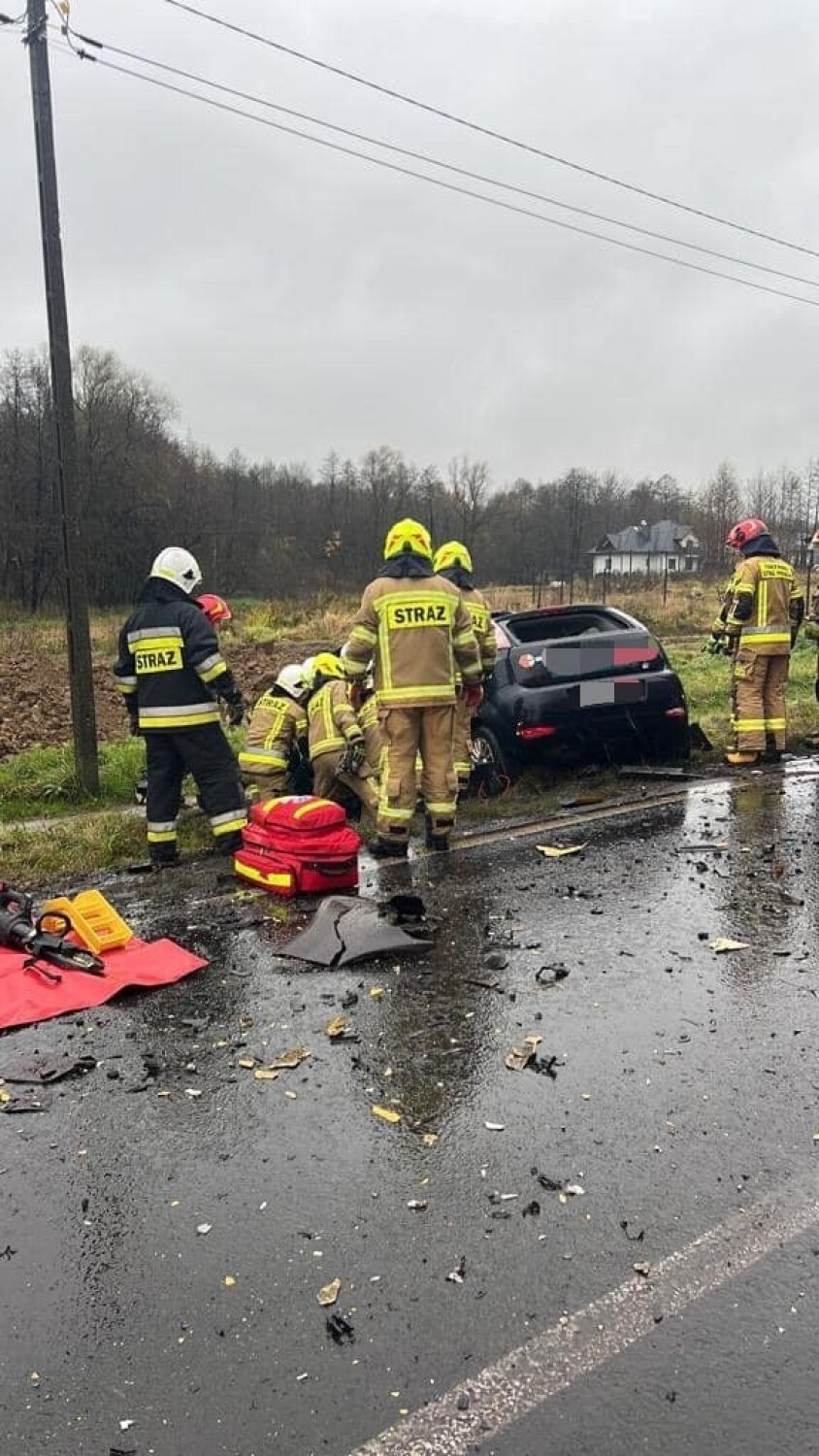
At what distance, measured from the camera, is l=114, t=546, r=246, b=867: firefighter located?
638 cm

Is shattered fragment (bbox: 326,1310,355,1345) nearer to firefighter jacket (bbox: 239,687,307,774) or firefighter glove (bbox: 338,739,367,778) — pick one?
firefighter glove (bbox: 338,739,367,778)

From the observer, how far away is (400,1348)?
2.23 metres

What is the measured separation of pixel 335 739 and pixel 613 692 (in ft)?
7.72

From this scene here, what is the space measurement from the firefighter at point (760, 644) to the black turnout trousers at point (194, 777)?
15.2 ft

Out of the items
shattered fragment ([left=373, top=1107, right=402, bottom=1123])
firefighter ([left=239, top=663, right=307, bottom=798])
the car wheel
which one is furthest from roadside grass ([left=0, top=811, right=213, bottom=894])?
shattered fragment ([left=373, top=1107, right=402, bottom=1123])

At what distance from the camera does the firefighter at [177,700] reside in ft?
20.9

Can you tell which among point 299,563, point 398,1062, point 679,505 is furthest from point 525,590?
point 398,1062

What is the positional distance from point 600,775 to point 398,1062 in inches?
203

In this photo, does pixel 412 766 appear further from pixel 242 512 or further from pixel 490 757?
pixel 242 512

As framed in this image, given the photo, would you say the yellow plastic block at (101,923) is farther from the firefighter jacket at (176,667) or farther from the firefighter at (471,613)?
the firefighter at (471,613)

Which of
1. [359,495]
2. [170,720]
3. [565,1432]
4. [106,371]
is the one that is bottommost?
[565,1432]

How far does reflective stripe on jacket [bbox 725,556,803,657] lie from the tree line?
130 ft

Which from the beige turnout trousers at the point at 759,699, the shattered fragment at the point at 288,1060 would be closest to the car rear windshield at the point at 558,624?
the beige turnout trousers at the point at 759,699

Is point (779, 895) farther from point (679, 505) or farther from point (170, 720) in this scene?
point (679, 505)
